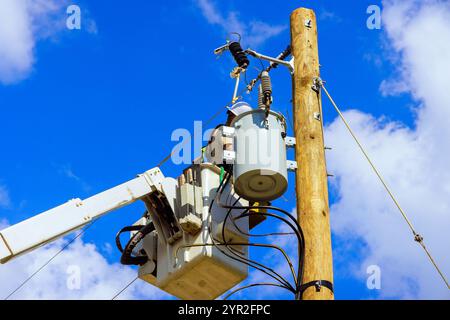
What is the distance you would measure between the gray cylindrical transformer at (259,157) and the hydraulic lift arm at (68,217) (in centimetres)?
113

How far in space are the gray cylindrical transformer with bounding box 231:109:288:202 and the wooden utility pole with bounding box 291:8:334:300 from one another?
8.8 inches

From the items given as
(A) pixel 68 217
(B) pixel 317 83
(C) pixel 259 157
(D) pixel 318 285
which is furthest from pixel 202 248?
(B) pixel 317 83

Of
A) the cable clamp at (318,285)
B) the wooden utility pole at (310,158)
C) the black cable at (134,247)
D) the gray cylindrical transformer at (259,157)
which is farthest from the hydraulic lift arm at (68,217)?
the cable clamp at (318,285)

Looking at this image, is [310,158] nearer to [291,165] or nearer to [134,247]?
[291,165]

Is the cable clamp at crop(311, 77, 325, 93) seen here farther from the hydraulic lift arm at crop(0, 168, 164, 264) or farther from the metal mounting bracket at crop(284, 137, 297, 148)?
the hydraulic lift arm at crop(0, 168, 164, 264)

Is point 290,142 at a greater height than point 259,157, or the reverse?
point 290,142

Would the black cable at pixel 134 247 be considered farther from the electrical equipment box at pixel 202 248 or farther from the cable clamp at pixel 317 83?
the cable clamp at pixel 317 83

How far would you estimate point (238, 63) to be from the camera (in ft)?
29.7

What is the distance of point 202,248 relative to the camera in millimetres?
8188

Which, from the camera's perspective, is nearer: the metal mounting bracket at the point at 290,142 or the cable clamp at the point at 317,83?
the metal mounting bracket at the point at 290,142

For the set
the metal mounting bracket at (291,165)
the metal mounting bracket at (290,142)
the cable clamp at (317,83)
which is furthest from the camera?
the cable clamp at (317,83)

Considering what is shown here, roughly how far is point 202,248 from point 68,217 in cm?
129

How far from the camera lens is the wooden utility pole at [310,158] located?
730 centimetres

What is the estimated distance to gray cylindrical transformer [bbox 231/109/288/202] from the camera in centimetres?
764
